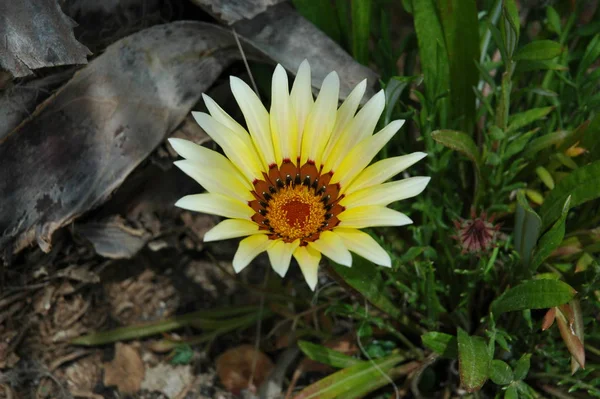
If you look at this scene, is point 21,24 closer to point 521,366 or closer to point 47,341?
point 47,341

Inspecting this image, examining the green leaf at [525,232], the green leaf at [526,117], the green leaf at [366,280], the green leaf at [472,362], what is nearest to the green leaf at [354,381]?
the green leaf at [366,280]

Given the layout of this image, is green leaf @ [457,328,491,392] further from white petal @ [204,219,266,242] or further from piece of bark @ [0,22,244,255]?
piece of bark @ [0,22,244,255]

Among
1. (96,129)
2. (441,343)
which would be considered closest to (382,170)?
(441,343)

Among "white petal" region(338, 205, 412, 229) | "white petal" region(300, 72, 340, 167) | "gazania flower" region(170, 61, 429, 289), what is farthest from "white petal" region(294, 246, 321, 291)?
"white petal" region(300, 72, 340, 167)

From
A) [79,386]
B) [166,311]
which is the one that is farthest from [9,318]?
[166,311]

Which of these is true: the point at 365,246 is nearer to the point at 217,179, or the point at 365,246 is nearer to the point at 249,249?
the point at 249,249

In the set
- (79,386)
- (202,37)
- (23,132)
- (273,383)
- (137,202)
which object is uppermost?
(202,37)
